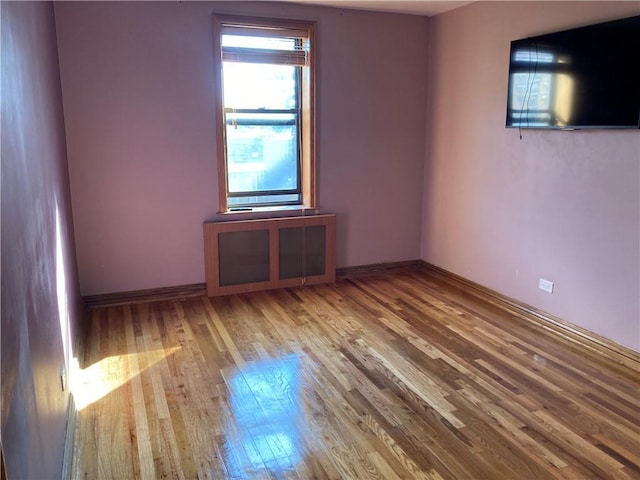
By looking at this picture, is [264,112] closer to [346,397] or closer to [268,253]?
[268,253]

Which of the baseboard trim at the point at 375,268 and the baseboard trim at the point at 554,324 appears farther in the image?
the baseboard trim at the point at 375,268

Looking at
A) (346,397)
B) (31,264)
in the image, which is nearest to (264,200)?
(346,397)

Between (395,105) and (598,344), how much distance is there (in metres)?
2.74

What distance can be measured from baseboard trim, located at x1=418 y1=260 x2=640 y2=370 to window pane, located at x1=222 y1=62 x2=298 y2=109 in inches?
89.3

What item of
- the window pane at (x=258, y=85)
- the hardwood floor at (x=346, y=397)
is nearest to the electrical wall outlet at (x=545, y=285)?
the hardwood floor at (x=346, y=397)

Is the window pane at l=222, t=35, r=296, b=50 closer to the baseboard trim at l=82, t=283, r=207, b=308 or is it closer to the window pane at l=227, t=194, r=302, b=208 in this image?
the window pane at l=227, t=194, r=302, b=208

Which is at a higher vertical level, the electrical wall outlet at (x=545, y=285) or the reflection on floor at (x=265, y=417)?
the electrical wall outlet at (x=545, y=285)

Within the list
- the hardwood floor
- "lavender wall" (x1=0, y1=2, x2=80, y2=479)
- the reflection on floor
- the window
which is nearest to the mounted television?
the hardwood floor

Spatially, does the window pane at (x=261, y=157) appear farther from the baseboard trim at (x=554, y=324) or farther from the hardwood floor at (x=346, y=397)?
the baseboard trim at (x=554, y=324)

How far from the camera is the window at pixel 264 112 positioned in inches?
169

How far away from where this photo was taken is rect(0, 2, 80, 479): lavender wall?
137 cm

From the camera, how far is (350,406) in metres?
2.76

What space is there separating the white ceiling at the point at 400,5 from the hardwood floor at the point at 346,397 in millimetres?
2568

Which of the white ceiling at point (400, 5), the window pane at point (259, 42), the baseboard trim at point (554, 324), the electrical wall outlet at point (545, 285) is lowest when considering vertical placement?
the baseboard trim at point (554, 324)
